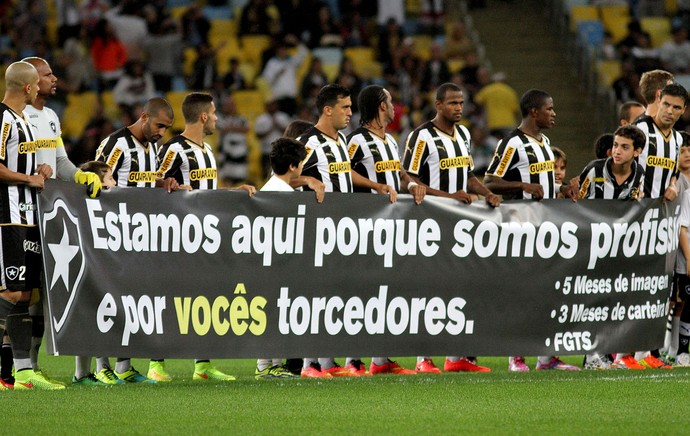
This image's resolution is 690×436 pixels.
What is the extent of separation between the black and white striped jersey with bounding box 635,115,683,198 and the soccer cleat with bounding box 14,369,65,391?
503cm

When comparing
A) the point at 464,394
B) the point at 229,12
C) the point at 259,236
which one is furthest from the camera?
the point at 229,12

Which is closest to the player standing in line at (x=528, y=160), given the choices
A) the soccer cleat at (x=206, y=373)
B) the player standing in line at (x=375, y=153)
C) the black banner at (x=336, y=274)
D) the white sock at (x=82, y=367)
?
the black banner at (x=336, y=274)

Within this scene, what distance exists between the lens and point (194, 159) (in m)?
9.34

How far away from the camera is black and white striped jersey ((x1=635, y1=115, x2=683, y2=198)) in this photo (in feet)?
33.2

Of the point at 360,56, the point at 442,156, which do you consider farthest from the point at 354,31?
the point at 442,156

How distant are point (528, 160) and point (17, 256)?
13.7ft

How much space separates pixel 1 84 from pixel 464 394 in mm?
13771

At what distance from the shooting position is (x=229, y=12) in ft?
A: 72.6

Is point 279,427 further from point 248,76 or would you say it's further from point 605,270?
point 248,76

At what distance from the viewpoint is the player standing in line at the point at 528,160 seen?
10.0 meters

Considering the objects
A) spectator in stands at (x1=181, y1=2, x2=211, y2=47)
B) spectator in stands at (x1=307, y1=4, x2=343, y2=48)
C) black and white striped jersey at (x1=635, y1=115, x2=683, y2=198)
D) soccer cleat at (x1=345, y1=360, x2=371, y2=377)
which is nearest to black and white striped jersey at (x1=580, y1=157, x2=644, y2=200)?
black and white striped jersey at (x1=635, y1=115, x2=683, y2=198)

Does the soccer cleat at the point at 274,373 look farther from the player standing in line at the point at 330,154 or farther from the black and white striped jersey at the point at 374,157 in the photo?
the black and white striped jersey at the point at 374,157

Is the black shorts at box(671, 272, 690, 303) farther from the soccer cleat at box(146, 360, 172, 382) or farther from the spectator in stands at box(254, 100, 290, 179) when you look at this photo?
the spectator in stands at box(254, 100, 290, 179)

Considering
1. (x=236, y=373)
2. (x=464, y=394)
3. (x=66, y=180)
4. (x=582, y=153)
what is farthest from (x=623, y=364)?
(x=582, y=153)
